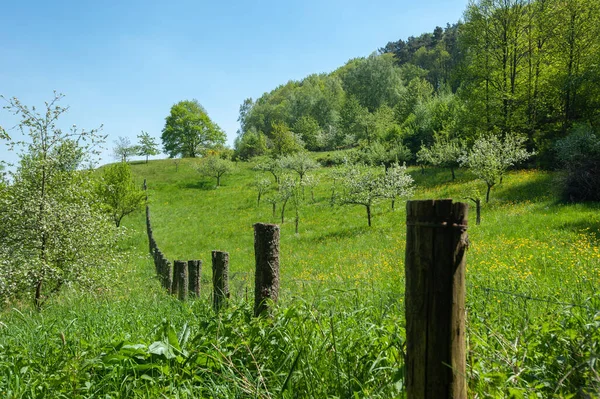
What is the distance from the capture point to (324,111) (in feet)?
294

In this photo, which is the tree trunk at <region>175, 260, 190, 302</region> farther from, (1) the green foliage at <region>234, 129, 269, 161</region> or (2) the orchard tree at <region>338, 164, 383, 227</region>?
(1) the green foliage at <region>234, 129, 269, 161</region>

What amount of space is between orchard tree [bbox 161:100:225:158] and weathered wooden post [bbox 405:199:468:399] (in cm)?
8037

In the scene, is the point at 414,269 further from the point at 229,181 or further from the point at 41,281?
the point at 229,181

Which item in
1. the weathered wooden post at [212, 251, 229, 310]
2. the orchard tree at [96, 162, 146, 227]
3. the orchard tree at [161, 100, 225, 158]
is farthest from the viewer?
the orchard tree at [161, 100, 225, 158]

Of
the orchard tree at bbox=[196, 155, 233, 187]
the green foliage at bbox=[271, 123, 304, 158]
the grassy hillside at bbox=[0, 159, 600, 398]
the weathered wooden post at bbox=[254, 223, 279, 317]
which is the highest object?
the green foliage at bbox=[271, 123, 304, 158]

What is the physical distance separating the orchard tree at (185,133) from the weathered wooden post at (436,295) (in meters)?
80.4

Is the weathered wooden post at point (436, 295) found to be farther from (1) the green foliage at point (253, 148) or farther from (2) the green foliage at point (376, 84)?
(2) the green foliage at point (376, 84)

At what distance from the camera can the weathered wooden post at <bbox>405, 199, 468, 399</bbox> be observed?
1691 millimetres

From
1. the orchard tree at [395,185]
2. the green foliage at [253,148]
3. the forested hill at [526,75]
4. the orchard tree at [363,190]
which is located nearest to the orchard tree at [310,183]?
the orchard tree at [363,190]

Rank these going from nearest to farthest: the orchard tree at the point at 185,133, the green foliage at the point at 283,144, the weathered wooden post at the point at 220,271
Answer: the weathered wooden post at the point at 220,271 → the green foliage at the point at 283,144 → the orchard tree at the point at 185,133

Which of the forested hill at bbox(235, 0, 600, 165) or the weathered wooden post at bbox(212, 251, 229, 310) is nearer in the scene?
the weathered wooden post at bbox(212, 251, 229, 310)

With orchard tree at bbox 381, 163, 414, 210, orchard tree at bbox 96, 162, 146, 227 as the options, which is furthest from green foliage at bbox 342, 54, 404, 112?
orchard tree at bbox 96, 162, 146, 227

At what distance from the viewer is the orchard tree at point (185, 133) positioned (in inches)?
3091

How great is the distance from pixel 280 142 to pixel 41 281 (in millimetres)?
51033
